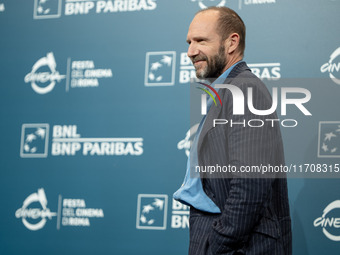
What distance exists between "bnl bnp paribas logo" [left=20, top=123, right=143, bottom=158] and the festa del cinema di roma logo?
121cm

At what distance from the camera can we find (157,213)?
319cm

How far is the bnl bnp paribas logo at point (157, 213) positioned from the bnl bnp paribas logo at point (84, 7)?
4.24 feet

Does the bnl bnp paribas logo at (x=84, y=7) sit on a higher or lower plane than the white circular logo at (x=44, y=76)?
higher

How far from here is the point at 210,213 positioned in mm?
1921

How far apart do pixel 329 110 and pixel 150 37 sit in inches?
50.2

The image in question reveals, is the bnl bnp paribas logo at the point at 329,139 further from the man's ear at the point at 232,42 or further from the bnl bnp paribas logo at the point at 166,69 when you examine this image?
the man's ear at the point at 232,42

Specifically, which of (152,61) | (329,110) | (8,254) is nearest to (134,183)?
(152,61)

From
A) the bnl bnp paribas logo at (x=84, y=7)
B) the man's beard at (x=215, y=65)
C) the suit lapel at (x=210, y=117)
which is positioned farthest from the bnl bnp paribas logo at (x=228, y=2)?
the suit lapel at (x=210, y=117)

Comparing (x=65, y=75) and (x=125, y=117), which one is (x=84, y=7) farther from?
(x=125, y=117)

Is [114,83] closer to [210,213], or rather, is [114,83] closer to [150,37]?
[150,37]

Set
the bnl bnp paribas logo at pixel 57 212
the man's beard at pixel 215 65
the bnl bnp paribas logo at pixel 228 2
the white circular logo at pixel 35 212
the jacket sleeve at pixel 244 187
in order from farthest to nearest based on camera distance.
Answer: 1. the white circular logo at pixel 35 212
2. the bnl bnp paribas logo at pixel 57 212
3. the bnl bnp paribas logo at pixel 228 2
4. the man's beard at pixel 215 65
5. the jacket sleeve at pixel 244 187

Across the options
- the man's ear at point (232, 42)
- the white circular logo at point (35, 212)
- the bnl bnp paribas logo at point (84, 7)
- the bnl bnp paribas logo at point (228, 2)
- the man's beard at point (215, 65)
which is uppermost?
the bnl bnp paribas logo at point (84, 7)

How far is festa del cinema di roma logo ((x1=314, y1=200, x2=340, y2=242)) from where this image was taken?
2.83 m

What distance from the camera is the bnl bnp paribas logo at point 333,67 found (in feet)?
9.54
